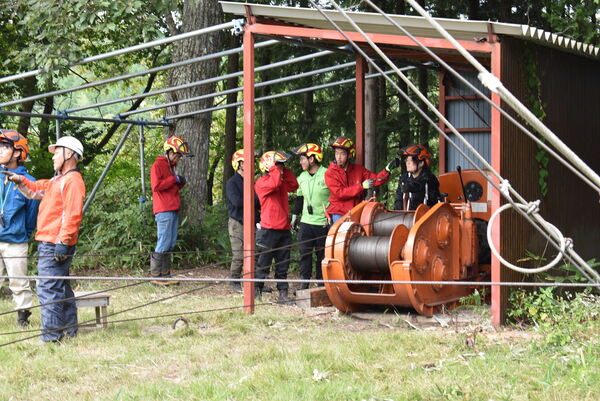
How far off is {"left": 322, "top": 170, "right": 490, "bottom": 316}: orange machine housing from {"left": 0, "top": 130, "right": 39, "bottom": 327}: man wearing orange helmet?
137 inches

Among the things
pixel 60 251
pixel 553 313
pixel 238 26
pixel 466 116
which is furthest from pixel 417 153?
pixel 60 251

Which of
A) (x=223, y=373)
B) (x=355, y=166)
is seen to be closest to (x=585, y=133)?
(x=355, y=166)

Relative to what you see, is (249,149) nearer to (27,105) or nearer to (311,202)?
(311,202)

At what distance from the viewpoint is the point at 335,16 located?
1061cm

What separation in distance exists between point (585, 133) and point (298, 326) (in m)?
4.78

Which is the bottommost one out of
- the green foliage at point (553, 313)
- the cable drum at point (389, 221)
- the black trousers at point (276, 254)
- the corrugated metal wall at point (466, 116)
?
the green foliage at point (553, 313)

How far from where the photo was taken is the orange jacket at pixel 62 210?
362 inches

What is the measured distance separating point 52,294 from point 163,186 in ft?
16.6

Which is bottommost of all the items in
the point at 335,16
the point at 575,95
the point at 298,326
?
the point at 298,326

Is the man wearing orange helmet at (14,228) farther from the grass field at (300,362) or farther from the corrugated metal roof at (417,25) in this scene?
the corrugated metal roof at (417,25)

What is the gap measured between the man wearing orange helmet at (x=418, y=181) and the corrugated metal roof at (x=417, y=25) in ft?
5.38

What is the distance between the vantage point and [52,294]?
9258 millimetres

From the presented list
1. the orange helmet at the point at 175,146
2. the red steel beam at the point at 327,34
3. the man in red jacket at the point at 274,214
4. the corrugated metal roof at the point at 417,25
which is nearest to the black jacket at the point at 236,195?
the man in red jacket at the point at 274,214

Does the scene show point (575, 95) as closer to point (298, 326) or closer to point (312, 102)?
point (298, 326)
